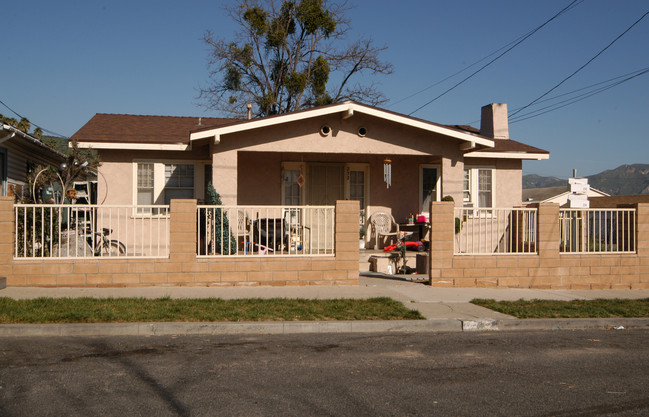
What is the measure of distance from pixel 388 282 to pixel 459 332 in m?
4.07

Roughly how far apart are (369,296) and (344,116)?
5.07 m

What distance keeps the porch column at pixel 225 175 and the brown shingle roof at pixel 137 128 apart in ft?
5.21

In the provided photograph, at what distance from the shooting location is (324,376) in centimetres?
618

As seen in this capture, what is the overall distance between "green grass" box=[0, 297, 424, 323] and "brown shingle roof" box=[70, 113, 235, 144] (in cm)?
619

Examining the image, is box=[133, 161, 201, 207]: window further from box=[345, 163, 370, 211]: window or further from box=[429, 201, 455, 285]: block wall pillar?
box=[429, 201, 455, 285]: block wall pillar

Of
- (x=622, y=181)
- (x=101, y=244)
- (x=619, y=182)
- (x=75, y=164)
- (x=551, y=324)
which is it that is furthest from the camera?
(x=622, y=181)

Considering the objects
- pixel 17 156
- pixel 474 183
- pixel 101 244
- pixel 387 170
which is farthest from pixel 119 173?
pixel 474 183

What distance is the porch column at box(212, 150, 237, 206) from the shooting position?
13969 mm

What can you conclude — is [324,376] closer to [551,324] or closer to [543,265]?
[551,324]

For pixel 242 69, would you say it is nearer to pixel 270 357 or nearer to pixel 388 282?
pixel 388 282

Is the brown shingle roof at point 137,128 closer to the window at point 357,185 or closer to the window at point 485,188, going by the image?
the window at point 357,185

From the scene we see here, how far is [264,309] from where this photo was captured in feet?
31.1

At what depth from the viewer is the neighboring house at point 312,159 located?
1432cm

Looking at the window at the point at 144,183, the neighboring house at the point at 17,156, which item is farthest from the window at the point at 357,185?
the neighboring house at the point at 17,156
